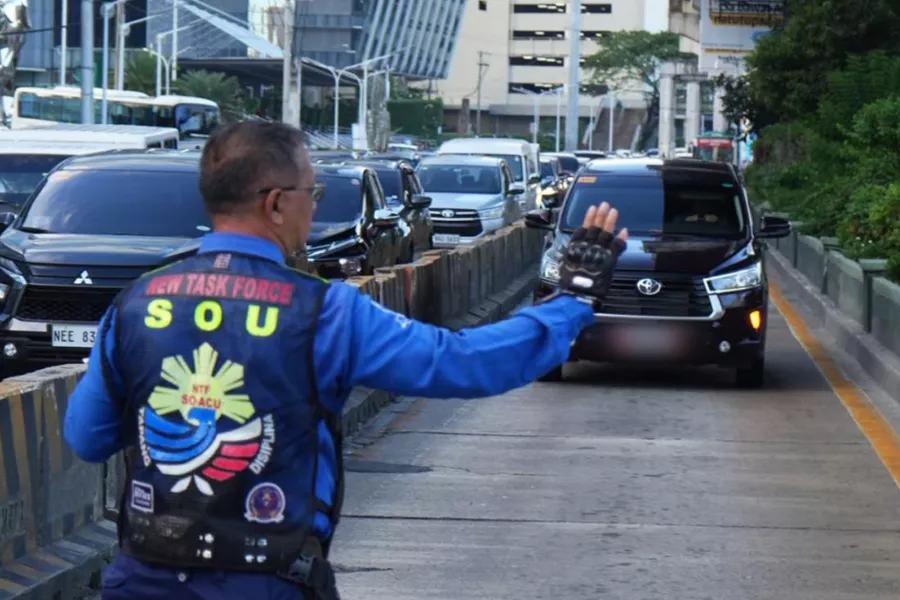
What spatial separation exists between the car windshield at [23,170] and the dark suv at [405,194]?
4496mm

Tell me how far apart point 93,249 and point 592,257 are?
9777mm

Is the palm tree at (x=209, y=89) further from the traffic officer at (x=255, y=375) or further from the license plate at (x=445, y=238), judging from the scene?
the traffic officer at (x=255, y=375)

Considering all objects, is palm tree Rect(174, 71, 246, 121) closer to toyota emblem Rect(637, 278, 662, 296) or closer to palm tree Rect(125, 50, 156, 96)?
palm tree Rect(125, 50, 156, 96)

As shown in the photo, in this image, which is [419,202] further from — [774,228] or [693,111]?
[693,111]

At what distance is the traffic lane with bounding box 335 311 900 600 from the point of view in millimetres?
8055

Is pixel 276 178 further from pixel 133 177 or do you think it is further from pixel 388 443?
pixel 133 177

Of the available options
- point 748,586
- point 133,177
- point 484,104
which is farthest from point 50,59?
point 748,586

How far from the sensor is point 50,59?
114 meters

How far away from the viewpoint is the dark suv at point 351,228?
18281 millimetres

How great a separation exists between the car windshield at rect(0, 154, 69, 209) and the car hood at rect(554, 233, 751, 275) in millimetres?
8381

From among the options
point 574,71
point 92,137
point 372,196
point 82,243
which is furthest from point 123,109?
point 82,243

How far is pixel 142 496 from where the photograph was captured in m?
3.62

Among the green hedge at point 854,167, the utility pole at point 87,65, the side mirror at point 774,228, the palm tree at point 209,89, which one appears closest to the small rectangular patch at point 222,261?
the side mirror at point 774,228

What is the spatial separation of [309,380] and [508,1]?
560 feet
